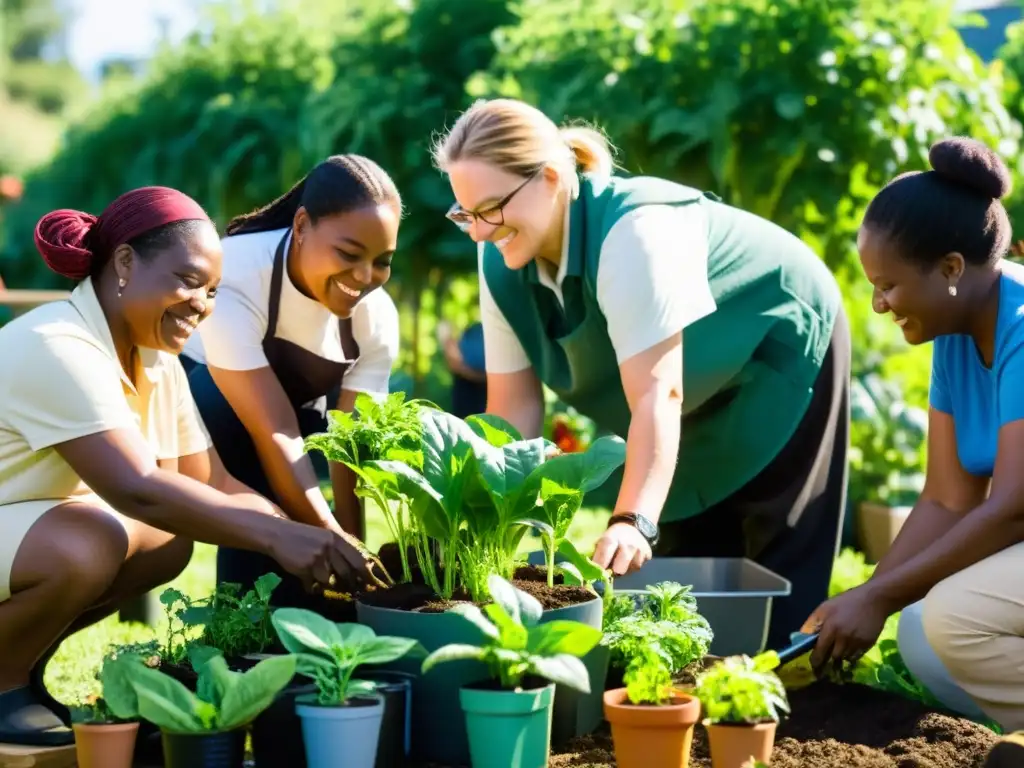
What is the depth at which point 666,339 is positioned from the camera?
105 inches

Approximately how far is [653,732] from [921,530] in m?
1.06

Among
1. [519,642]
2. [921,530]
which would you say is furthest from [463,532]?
[921,530]

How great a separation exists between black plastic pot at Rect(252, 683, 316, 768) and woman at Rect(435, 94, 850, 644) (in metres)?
Answer: 0.63

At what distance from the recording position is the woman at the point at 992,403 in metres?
2.39

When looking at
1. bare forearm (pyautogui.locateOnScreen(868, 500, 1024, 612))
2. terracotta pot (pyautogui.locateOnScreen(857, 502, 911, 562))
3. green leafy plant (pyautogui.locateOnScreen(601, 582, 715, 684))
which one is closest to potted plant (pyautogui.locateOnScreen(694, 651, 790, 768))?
green leafy plant (pyautogui.locateOnScreen(601, 582, 715, 684))

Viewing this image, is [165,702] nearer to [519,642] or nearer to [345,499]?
[519,642]

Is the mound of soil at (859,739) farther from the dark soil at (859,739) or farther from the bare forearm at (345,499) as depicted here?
the bare forearm at (345,499)

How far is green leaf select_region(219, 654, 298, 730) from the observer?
6.26 feet

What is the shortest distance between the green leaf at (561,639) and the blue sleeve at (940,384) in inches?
43.8

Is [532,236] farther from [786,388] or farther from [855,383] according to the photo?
[855,383]

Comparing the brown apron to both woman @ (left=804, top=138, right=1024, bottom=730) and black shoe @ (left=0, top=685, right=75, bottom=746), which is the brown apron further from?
woman @ (left=804, top=138, right=1024, bottom=730)

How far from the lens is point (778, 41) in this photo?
5.41m

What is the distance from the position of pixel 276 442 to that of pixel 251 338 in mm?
259

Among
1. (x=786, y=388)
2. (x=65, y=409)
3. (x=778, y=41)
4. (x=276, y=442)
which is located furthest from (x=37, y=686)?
(x=778, y=41)
